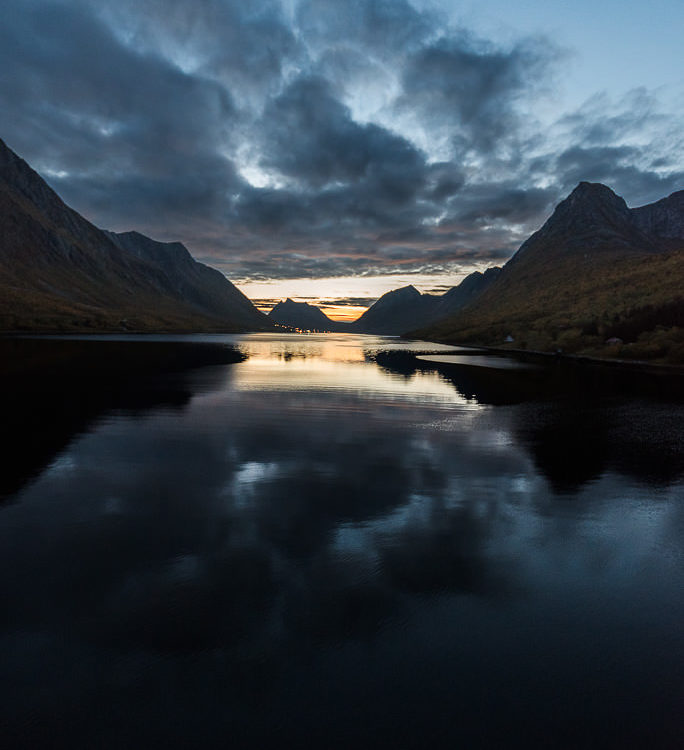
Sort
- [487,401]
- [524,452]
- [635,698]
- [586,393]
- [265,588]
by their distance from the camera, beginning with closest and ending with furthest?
1. [635,698]
2. [265,588]
3. [524,452]
4. [487,401]
5. [586,393]

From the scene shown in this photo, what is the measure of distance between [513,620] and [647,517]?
21.7 feet

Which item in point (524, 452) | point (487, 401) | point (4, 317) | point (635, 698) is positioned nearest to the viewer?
point (635, 698)

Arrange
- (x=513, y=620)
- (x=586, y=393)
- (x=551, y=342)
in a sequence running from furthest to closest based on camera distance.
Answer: (x=551, y=342)
(x=586, y=393)
(x=513, y=620)

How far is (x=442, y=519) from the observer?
37.3ft

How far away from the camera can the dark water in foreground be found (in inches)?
214

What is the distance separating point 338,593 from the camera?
796 centimetres

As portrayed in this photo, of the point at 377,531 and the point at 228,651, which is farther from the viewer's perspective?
the point at 377,531

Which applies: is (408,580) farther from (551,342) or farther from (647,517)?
(551,342)

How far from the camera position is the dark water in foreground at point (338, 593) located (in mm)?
5445

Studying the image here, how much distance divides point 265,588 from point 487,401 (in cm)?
2554

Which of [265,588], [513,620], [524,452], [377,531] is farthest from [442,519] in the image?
[524,452]

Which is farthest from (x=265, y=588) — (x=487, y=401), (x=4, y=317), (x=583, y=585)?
(x=4, y=317)

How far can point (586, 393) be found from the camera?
3475 cm

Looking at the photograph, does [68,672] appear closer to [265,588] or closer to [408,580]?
[265,588]
